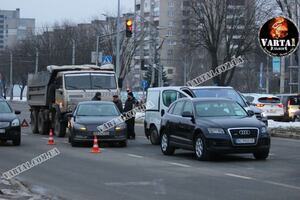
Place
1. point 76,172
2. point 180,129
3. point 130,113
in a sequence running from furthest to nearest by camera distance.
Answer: point 130,113 < point 180,129 < point 76,172

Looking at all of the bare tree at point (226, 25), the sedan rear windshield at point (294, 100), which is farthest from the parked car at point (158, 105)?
the bare tree at point (226, 25)

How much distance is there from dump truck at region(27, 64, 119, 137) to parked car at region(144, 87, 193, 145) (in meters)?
4.17

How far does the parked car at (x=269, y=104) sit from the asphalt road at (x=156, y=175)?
15245mm

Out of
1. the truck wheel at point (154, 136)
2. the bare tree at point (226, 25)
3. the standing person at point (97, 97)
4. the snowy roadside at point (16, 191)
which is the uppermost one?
the bare tree at point (226, 25)

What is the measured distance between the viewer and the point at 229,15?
5047cm

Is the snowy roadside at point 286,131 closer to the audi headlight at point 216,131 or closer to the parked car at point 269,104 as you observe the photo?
the parked car at point 269,104

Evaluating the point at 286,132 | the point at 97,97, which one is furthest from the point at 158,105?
the point at 286,132

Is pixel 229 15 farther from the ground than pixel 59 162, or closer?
farther from the ground

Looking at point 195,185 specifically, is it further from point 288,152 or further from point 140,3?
point 140,3

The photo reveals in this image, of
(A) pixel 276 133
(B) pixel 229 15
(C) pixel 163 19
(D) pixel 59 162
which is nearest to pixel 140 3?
(C) pixel 163 19

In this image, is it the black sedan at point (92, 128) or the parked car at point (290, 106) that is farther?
the parked car at point (290, 106)

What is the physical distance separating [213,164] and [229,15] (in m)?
36.2

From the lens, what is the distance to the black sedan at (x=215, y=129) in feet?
51.2

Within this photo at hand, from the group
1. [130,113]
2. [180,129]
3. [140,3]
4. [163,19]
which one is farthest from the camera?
[140,3]
